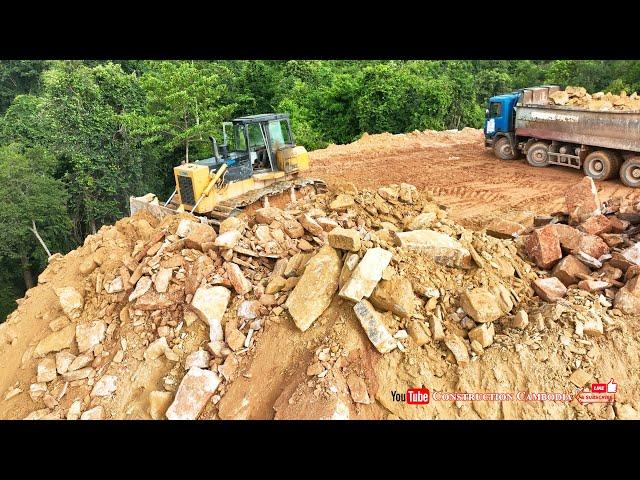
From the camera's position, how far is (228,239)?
6.09m

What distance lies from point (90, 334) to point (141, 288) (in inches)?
35.2

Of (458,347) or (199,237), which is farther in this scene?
(199,237)

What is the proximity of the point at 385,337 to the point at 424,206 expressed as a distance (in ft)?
14.6

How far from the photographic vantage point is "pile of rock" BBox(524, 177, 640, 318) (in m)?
5.29

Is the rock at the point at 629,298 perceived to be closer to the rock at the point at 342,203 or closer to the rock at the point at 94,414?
the rock at the point at 342,203

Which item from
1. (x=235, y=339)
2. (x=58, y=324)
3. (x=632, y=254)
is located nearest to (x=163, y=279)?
(x=235, y=339)

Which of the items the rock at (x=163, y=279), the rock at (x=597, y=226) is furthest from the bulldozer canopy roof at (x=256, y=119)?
the rock at (x=597, y=226)

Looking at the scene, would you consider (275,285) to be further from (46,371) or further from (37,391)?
(37,391)

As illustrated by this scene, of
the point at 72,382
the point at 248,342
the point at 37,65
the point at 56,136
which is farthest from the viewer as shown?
the point at 37,65

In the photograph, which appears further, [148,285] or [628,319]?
[148,285]

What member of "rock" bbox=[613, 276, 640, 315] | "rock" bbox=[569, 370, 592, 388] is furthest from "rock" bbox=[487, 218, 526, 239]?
"rock" bbox=[569, 370, 592, 388]

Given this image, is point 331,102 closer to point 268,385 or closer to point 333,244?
point 333,244

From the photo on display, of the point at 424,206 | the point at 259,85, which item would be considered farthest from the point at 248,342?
the point at 259,85

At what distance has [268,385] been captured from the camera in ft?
15.5
